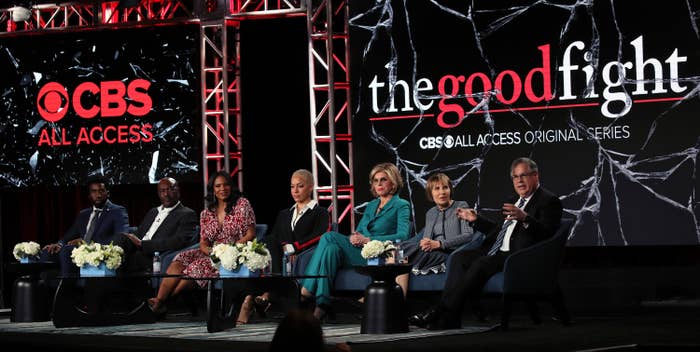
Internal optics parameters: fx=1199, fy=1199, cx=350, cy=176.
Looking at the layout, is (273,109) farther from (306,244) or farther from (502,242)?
(502,242)

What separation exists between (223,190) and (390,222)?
117cm

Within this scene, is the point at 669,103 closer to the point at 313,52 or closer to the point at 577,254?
the point at 577,254

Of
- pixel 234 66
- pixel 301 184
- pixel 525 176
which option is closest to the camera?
pixel 525 176

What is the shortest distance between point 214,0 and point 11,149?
267 cm

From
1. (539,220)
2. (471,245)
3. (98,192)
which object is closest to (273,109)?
(98,192)

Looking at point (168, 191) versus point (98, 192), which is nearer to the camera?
point (168, 191)

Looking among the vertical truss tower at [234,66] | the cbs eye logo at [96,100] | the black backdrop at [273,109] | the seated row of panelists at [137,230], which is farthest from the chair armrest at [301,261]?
the cbs eye logo at [96,100]

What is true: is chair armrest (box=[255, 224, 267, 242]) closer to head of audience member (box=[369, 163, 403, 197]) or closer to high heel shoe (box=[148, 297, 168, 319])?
high heel shoe (box=[148, 297, 168, 319])

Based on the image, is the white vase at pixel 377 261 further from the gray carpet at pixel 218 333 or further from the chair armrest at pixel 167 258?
the chair armrest at pixel 167 258

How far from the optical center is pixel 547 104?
9656 mm

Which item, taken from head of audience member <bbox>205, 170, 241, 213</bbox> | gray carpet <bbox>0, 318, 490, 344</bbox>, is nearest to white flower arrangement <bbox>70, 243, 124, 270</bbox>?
gray carpet <bbox>0, 318, 490, 344</bbox>

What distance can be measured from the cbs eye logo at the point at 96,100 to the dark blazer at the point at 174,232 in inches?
105

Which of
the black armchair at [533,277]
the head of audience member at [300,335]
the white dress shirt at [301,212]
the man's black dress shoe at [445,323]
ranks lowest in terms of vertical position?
the man's black dress shoe at [445,323]

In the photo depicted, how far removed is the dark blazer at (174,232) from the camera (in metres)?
8.59
